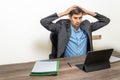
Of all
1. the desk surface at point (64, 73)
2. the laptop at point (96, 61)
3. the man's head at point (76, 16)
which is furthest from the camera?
the man's head at point (76, 16)

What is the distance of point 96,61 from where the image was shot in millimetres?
1463

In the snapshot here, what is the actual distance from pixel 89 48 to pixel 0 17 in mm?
1216

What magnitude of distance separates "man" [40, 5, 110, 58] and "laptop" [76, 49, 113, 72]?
1.62 feet

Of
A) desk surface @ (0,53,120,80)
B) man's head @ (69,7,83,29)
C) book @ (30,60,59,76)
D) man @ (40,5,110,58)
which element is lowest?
desk surface @ (0,53,120,80)

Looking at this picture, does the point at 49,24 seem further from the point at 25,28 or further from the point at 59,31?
the point at 25,28

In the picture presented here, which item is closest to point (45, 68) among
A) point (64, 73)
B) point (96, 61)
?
point (64, 73)

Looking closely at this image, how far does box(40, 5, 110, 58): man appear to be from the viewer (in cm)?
194

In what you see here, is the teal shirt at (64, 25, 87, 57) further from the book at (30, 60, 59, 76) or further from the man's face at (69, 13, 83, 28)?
the book at (30, 60, 59, 76)

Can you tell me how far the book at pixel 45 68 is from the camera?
1330 millimetres

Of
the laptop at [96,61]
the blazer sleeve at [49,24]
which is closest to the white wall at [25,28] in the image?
the blazer sleeve at [49,24]

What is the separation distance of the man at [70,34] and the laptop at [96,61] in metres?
0.49

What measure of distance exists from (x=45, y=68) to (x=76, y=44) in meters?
0.67

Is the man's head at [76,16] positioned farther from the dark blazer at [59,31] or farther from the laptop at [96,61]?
the laptop at [96,61]

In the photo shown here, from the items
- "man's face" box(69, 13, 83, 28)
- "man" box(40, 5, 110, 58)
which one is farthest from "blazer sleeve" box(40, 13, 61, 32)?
"man's face" box(69, 13, 83, 28)
